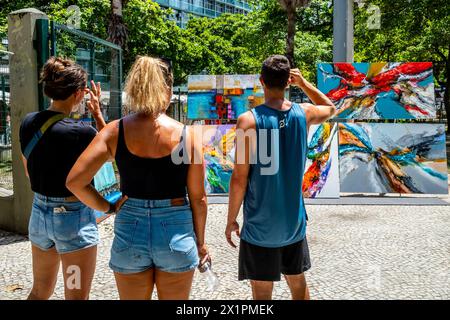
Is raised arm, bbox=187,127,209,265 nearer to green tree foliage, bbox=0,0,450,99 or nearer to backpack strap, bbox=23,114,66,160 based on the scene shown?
backpack strap, bbox=23,114,66,160

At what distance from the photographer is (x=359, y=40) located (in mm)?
28891

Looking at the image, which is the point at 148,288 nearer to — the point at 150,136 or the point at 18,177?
the point at 150,136

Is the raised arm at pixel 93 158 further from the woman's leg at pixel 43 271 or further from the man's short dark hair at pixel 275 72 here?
the man's short dark hair at pixel 275 72

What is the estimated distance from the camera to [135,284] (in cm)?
240

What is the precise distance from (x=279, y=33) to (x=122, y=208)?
25128mm

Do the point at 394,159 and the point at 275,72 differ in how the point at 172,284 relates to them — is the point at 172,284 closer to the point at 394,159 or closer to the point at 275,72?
the point at 275,72

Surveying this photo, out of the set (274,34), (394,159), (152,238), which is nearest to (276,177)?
(152,238)

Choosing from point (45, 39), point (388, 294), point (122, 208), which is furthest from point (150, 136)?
point (45, 39)

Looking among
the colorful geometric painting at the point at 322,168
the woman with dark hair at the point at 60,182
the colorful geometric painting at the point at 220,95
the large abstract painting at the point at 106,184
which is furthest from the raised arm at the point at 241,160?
the colorful geometric painting at the point at 220,95

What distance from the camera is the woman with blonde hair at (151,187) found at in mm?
2336

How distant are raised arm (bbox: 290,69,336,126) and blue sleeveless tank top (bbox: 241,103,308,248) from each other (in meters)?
0.16

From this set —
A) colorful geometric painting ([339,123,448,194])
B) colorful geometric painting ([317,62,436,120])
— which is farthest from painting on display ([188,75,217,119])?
colorful geometric painting ([339,123,448,194])

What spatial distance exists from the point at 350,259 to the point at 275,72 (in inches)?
117
